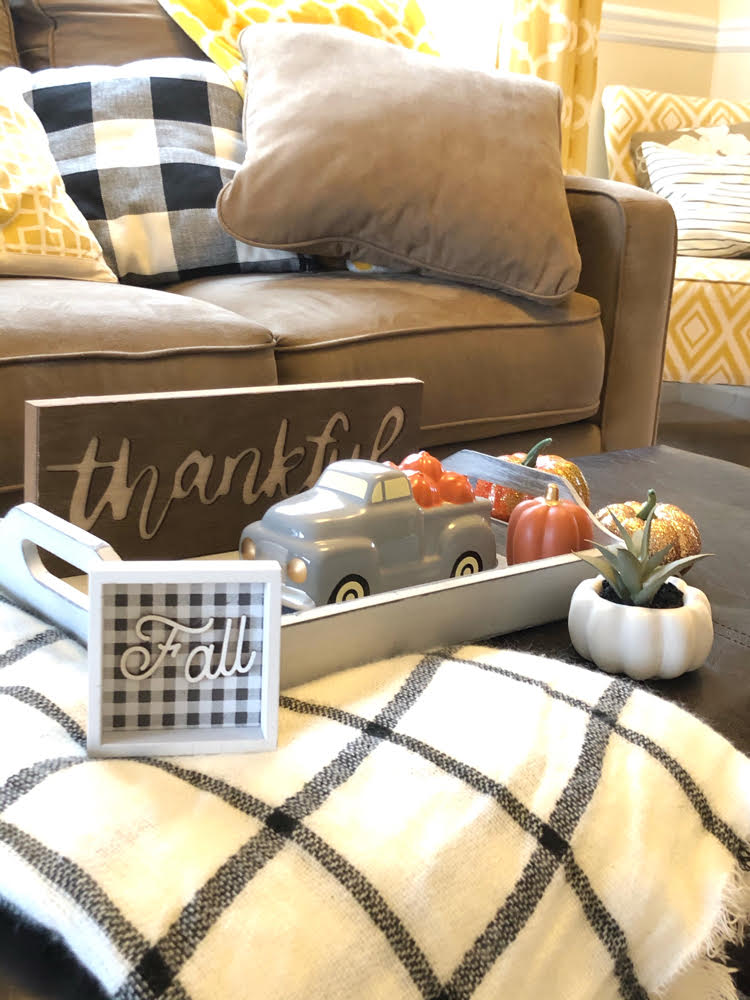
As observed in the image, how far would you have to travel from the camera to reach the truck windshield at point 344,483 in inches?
31.5

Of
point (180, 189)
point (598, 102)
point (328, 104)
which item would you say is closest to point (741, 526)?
point (328, 104)

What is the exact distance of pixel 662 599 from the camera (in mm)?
770

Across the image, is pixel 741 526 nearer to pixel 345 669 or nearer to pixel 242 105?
pixel 345 669

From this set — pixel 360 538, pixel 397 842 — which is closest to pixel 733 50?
pixel 360 538

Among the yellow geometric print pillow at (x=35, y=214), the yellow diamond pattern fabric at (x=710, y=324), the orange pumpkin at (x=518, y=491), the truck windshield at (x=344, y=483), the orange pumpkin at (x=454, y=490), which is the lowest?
the yellow diamond pattern fabric at (x=710, y=324)

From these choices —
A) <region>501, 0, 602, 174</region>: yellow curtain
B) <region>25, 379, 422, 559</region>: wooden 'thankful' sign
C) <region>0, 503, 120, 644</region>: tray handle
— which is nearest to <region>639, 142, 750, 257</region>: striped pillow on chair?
<region>501, 0, 602, 174</region>: yellow curtain

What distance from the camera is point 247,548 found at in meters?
0.82

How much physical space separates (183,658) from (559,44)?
2919mm

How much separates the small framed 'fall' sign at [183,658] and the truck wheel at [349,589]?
0.17 meters

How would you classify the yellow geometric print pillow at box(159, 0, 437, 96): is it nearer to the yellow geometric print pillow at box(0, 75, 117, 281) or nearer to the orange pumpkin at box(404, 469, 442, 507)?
the yellow geometric print pillow at box(0, 75, 117, 281)

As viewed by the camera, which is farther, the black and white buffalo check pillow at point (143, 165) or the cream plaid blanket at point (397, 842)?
the black and white buffalo check pillow at point (143, 165)

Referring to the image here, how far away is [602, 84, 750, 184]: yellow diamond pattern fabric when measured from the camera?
10.6 ft

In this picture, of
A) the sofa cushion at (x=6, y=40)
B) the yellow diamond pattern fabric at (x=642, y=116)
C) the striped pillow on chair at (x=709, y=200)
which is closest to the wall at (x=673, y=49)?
the yellow diamond pattern fabric at (x=642, y=116)

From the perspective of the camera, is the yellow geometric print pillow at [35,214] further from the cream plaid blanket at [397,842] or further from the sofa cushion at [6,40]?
the cream plaid blanket at [397,842]
